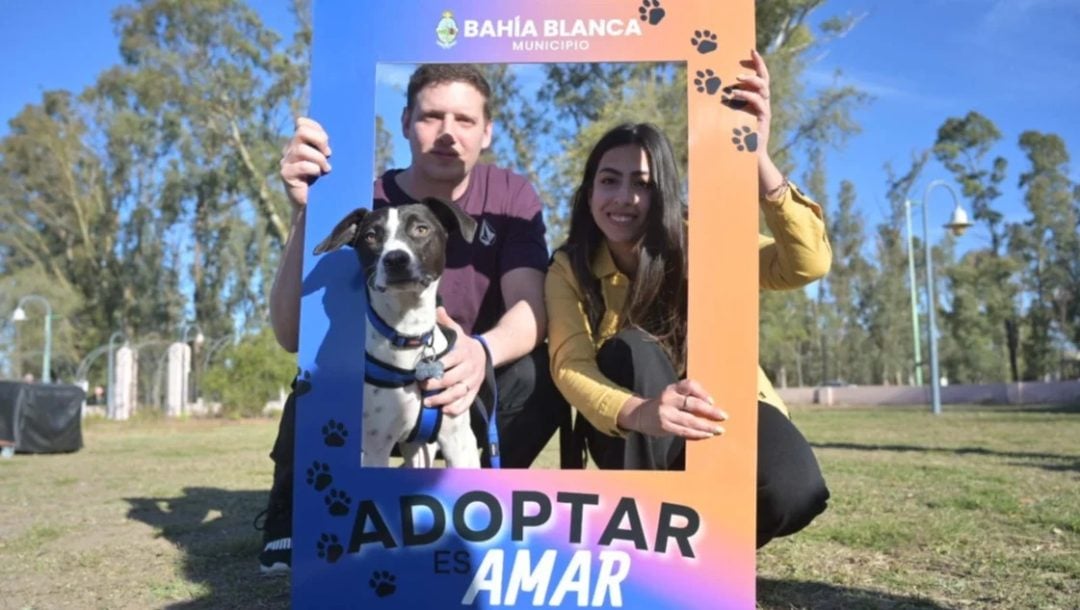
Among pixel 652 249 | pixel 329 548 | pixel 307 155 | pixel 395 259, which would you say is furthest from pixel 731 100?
pixel 329 548

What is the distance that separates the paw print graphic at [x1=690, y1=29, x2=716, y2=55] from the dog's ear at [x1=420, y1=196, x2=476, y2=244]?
37.9 inches

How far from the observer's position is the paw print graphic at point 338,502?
2375 millimetres

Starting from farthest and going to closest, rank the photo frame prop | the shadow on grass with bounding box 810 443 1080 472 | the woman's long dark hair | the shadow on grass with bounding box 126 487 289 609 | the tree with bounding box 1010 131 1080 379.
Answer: the tree with bounding box 1010 131 1080 379 < the shadow on grass with bounding box 810 443 1080 472 < the shadow on grass with bounding box 126 487 289 609 < the woman's long dark hair < the photo frame prop

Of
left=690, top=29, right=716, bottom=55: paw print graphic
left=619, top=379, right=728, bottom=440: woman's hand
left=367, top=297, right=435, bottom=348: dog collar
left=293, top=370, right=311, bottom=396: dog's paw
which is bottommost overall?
left=619, top=379, right=728, bottom=440: woman's hand

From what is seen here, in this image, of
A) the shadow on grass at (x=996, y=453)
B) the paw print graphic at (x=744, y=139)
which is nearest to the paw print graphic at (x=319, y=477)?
the paw print graphic at (x=744, y=139)

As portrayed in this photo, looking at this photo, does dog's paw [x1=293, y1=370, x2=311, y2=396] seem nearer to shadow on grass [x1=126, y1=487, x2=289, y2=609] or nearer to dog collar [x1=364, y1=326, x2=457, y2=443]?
dog collar [x1=364, y1=326, x2=457, y2=443]

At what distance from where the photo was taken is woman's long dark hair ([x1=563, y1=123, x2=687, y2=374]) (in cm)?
265

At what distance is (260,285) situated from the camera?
3684cm

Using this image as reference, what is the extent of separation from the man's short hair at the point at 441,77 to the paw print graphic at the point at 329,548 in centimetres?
138

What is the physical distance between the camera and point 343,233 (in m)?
2.50

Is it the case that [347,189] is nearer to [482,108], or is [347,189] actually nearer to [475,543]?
[482,108]

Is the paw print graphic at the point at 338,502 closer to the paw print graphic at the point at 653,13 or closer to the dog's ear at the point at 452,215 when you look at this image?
the dog's ear at the point at 452,215

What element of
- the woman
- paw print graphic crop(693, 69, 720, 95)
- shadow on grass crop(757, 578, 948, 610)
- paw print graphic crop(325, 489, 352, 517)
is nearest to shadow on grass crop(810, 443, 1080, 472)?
shadow on grass crop(757, 578, 948, 610)

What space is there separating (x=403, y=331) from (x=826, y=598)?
188 centimetres
